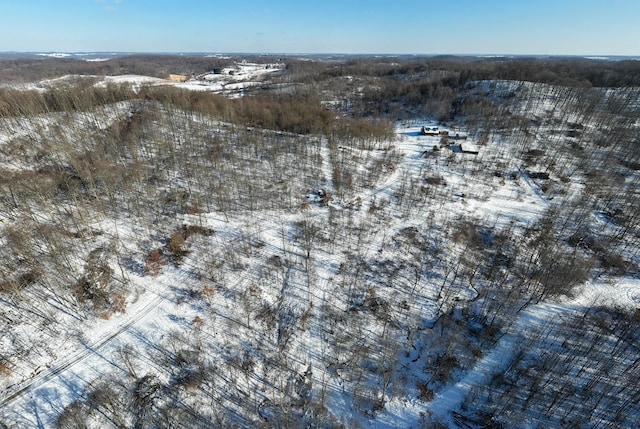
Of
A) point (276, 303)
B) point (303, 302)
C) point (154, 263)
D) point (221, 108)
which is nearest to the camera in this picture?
point (276, 303)

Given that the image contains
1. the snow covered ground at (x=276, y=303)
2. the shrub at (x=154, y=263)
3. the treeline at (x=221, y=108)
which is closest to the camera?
the snow covered ground at (x=276, y=303)

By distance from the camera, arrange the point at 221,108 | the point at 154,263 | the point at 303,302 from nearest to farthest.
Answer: the point at 303,302 → the point at 154,263 → the point at 221,108

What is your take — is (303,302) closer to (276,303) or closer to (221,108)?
(276,303)

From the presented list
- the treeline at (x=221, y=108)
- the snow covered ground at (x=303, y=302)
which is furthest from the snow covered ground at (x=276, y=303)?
the treeline at (x=221, y=108)

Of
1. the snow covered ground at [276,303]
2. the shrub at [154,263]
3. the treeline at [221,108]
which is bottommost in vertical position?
the snow covered ground at [276,303]

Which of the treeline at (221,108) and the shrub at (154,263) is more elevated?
the treeline at (221,108)

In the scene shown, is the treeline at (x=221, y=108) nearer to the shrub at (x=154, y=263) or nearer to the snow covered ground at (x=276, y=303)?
the snow covered ground at (x=276, y=303)

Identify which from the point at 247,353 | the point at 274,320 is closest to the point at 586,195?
the point at 274,320

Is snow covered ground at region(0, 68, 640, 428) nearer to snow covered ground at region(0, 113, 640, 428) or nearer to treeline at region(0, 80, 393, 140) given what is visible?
snow covered ground at region(0, 113, 640, 428)

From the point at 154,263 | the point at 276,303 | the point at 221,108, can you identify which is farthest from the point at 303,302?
the point at 221,108

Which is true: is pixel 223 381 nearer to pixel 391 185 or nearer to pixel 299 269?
pixel 299 269

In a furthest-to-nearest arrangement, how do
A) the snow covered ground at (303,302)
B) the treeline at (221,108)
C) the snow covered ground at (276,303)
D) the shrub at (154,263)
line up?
the treeline at (221,108), the shrub at (154,263), the snow covered ground at (303,302), the snow covered ground at (276,303)
